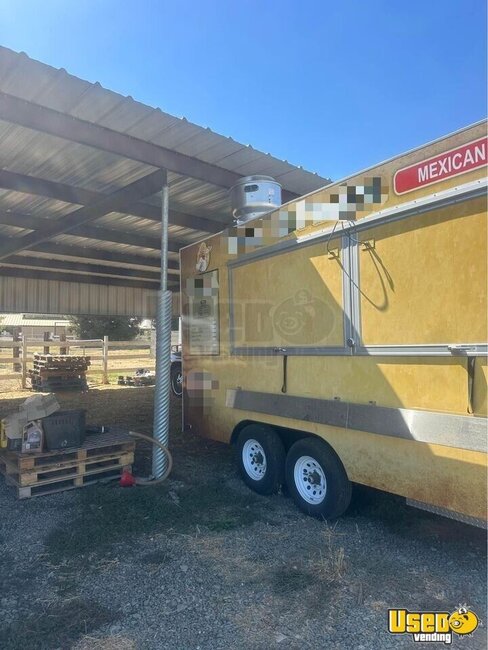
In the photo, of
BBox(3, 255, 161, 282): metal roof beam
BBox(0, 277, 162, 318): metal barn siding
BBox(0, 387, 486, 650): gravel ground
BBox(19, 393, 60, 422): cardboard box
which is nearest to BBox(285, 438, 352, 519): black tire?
BBox(0, 387, 486, 650): gravel ground

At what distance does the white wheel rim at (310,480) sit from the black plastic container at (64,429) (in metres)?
2.51

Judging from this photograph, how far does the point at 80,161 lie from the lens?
6047mm

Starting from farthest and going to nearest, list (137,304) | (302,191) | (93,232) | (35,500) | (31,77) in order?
(137,304)
(93,232)
(302,191)
(35,500)
(31,77)

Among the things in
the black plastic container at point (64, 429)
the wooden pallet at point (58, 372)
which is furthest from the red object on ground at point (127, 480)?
the wooden pallet at point (58, 372)

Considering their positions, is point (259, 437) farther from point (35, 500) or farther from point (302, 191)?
point (302, 191)

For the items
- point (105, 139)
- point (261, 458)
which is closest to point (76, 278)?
point (105, 139)

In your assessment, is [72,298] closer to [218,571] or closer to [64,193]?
[64,193]

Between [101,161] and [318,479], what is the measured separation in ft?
15.7

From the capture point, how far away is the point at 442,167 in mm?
3307

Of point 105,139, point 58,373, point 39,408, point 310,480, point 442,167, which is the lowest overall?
point 310,480

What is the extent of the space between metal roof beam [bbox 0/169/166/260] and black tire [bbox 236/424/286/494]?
11.0ft

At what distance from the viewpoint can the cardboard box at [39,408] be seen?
507 cm

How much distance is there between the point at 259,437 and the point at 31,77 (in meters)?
4.32

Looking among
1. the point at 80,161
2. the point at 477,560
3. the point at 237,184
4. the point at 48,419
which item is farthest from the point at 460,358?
the point at 80,161
